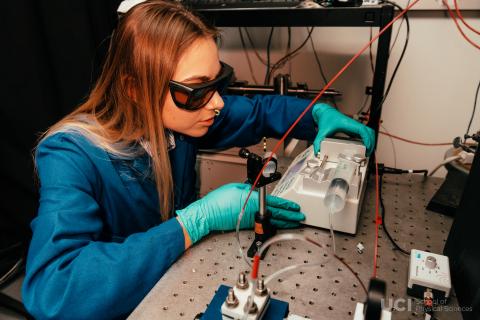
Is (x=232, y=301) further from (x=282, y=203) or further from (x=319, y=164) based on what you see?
(x=319, y=164)

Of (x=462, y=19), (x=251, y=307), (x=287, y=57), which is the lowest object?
(x=251, y=307)

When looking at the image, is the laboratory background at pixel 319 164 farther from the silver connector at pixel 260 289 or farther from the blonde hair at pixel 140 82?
the blonde hair at pixel 140 82

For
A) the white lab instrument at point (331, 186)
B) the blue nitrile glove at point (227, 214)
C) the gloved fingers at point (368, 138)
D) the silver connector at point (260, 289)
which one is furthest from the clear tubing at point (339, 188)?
the silver connector at point (260, 289)

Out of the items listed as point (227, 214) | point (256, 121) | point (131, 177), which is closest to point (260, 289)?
point (227, 214)

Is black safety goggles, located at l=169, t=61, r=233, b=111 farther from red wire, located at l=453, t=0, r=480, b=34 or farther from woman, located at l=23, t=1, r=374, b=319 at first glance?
red wire, located at l=453, t=0, r=480, b=34

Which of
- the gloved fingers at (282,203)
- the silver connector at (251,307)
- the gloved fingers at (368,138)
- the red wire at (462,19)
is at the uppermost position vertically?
the red wire at (462,19)

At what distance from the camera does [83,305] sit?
78cm

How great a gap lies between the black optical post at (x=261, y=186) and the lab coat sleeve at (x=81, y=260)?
187 mm

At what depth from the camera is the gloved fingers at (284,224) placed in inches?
37.3

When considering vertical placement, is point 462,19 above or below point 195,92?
above

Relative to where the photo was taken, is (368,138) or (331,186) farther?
(368,138)

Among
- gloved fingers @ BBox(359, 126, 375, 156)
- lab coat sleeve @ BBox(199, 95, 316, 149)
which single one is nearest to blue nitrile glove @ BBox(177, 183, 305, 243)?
gloved fingers @ BBox(359, 126, 375, 156)

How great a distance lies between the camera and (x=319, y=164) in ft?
3.29

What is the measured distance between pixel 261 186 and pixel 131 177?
47cm
